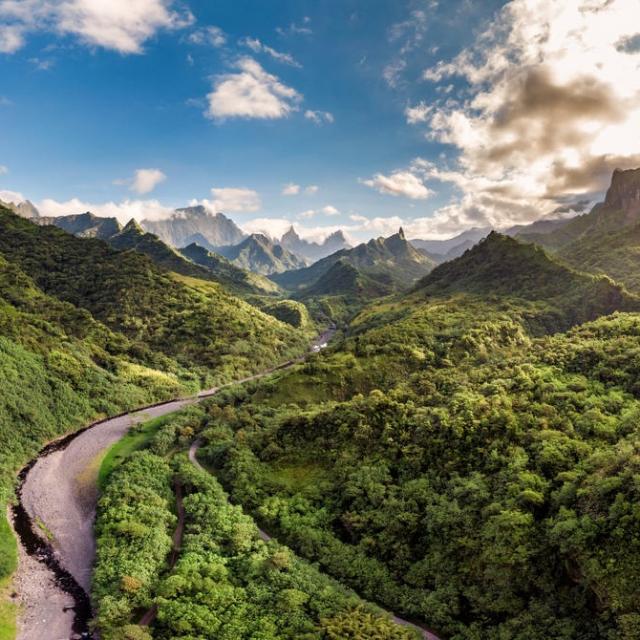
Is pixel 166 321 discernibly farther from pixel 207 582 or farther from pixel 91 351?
pixel 207 582

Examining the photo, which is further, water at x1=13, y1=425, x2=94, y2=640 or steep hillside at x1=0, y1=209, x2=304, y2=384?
steep hillside at x1=0, y1=209, x2=304, y2=384

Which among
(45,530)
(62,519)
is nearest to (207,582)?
(45,530)

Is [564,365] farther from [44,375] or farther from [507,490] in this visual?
[44,375]

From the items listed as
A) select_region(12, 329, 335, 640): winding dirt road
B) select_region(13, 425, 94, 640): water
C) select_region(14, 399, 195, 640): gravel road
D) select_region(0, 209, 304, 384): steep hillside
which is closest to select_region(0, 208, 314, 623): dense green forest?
select_region(0, 209, 304, 384): steep hillside

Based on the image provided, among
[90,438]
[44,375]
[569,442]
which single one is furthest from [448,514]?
[44,375]

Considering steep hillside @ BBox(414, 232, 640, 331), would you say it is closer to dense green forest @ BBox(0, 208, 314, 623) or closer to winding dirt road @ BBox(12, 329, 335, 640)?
dense green forest @ BBox(0, 208, 314, 623)
